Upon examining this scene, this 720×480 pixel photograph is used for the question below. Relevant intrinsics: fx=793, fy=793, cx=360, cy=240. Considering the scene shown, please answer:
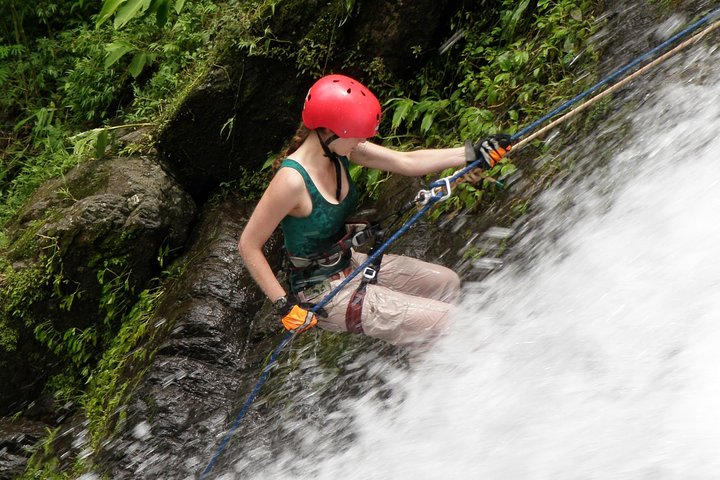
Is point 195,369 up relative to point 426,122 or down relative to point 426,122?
down

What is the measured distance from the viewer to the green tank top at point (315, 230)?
364 centimetres

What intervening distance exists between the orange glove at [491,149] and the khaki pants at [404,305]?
1.99 ft

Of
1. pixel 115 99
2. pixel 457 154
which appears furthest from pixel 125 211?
pixel 457 154

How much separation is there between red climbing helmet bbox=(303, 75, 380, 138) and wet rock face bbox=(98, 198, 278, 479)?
7.57ft

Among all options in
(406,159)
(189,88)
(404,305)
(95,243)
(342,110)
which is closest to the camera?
(342,110)

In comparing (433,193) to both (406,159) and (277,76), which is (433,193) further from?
(277,76)

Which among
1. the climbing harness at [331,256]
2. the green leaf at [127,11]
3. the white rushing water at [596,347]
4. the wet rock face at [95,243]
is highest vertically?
the green leaf at [127,11]

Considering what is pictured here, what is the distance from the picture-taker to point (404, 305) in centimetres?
364

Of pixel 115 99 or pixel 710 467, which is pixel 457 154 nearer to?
pixel 710 467

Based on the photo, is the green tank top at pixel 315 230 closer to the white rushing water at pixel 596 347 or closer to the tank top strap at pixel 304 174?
the tank top strap at pixel 304 174

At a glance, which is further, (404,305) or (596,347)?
(404,305)

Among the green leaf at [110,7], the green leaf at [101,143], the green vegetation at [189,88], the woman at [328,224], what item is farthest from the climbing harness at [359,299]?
the green leaf at [101,143]

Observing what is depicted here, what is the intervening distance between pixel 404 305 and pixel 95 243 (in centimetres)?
339

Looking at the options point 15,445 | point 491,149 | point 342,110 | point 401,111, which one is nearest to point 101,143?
point 15,445
